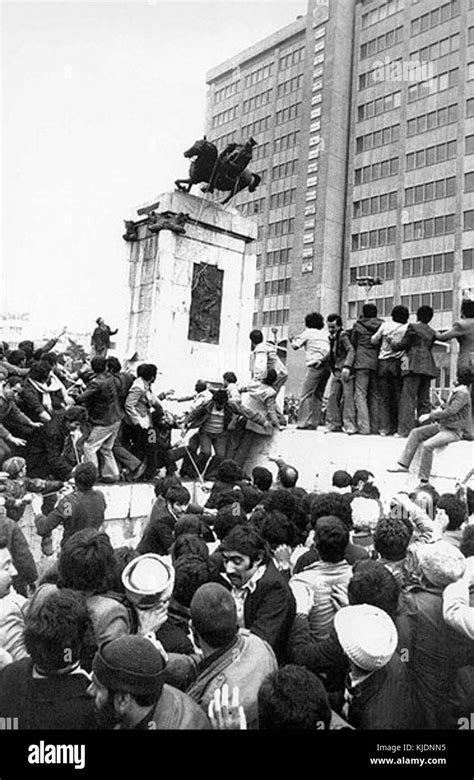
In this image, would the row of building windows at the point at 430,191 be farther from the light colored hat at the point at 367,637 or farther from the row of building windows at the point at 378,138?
the light colored hat at the point at 367,637

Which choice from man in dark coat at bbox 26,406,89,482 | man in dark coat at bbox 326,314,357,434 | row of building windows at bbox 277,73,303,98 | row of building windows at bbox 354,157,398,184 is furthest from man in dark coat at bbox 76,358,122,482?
row of building windows at bbox 277,73,303,98

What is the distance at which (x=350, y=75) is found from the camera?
5338cm

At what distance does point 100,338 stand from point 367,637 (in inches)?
367

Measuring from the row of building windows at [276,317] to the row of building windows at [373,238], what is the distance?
25.6ft

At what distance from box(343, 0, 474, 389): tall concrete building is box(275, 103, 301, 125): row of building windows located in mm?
4900

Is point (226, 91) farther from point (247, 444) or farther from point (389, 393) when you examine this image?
point (389, 393)

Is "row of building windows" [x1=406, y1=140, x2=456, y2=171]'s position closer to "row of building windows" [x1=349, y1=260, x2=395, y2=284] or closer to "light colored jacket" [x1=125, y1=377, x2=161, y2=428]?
"row of building windows" [x1=349, y1=260, x2=395, y2=284]

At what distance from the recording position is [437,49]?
4697 centimetres

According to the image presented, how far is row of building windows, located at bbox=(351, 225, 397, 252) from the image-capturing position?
49.5 meters

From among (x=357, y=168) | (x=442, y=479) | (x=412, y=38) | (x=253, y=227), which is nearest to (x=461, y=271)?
(x=357, y=168)

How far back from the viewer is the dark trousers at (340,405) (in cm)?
868

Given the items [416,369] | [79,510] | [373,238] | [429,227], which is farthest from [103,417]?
[373,238]

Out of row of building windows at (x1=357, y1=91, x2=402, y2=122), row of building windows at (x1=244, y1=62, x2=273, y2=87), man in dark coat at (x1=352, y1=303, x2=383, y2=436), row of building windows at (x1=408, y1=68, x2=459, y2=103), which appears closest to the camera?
man in dark coat at (x1=352, y1=303, x2=383, y2=436)

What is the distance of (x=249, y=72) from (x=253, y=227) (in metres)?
52.4
